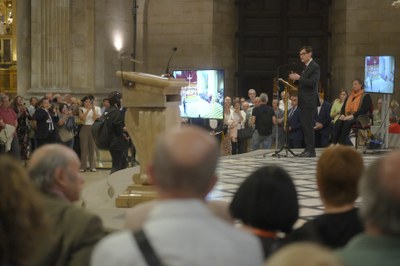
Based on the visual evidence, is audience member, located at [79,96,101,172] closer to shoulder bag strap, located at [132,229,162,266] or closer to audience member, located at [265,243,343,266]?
shoulder bag strap, located at [132,229,162,266]

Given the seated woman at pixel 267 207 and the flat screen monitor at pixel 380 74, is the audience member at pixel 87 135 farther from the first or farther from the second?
the seated woman at pixel 267 207

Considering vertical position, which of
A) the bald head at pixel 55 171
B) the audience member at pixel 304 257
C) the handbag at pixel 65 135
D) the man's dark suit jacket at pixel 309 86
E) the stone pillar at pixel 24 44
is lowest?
the handbag at pixel 65 135

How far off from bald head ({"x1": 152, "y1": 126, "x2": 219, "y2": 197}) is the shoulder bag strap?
0.51 feet

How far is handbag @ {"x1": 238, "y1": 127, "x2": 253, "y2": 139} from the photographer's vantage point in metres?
14.3

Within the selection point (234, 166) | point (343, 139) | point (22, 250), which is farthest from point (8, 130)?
point (22, 250)

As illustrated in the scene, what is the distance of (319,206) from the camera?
651cm

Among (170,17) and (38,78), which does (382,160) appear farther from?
(170,17)

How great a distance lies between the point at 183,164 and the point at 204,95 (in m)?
10.2

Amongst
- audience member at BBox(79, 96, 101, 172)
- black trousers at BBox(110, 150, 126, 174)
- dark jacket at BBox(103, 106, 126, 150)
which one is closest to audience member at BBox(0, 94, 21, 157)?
audience member at BBox(79, 96, 101, 172)

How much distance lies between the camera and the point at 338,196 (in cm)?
320

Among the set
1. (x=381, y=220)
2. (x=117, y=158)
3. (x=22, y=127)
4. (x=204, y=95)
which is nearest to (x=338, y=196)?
(x=381, y=220)

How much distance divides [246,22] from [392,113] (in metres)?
5.74

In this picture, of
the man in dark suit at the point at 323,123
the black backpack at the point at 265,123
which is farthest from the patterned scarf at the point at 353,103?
the black backpack at the point at 265,123

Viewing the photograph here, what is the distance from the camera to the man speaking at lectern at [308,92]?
10.5m
